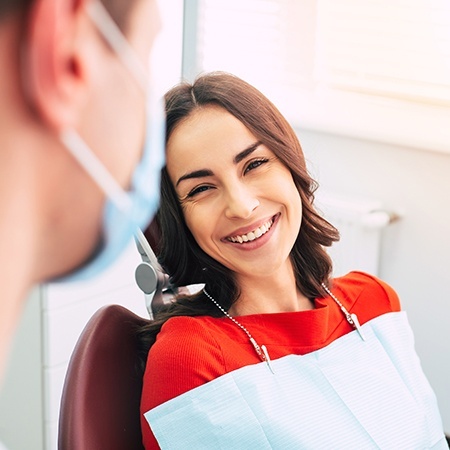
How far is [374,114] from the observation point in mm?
2166

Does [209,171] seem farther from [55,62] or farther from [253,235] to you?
[55,62]

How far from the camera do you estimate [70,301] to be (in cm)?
176

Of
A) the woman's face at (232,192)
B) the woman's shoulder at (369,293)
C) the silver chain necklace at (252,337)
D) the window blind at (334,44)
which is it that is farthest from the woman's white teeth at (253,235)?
the window blind at (334,44)

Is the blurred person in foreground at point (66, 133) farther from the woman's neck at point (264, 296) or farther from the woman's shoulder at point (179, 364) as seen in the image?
the woman's neck at point (264, 296)

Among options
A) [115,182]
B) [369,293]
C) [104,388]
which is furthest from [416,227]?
[115,182]

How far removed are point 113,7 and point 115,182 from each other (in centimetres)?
4

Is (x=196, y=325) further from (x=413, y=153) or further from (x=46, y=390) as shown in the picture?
(x=413, y=153)

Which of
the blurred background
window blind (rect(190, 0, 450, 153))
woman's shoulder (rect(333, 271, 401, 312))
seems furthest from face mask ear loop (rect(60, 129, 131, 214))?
window blind (rect(190, 0, 450, 153))

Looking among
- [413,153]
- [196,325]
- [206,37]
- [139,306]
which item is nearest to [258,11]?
[206,37]

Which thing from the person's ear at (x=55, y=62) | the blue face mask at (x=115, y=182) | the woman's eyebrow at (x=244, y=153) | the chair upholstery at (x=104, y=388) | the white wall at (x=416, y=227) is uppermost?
the person's ear at (x=55, y=62)

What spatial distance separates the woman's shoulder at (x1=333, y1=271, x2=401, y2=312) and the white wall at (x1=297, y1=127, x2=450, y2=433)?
2.40ft

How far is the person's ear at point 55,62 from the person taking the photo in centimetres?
19

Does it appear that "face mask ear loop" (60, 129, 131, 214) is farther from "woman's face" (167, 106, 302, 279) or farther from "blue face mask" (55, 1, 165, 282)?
"woman's face" (167, 106, 302, 279)

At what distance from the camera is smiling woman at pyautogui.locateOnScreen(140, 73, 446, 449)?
1135 mm
